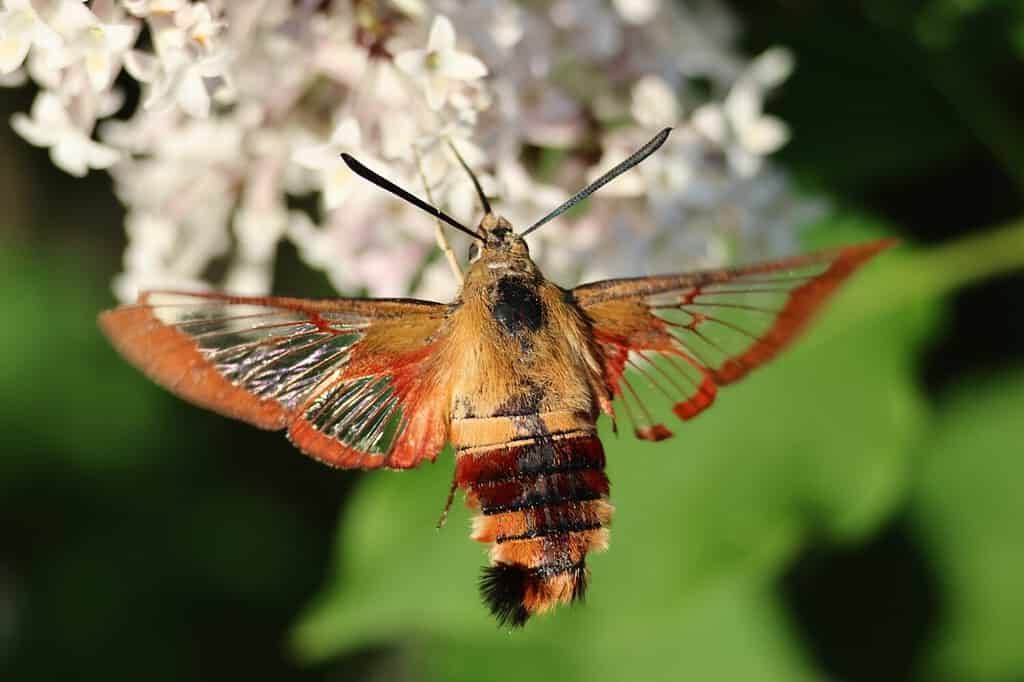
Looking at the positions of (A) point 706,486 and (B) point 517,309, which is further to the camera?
(A) point 706,486

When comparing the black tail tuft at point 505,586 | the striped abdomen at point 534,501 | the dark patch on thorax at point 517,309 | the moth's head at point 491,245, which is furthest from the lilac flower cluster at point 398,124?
the black tail tuft at point 505,586

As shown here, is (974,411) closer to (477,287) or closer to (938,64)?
(938,64)

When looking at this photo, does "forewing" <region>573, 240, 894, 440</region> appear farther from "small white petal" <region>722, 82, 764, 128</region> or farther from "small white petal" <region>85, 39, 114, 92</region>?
"small white petal" <region>85, 39, 114, 92</region>

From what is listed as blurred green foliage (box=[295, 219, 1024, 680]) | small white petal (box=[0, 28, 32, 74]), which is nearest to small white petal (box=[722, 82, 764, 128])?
blurred green foliage (box=[295, 219, 1024, 680])

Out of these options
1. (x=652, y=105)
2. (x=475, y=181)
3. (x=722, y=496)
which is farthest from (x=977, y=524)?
(x=475, y=181)

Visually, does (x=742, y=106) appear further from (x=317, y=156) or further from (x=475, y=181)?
(x=317, y=156)

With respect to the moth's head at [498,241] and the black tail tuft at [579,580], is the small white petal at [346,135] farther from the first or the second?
the black tail tuft at [579,580]
